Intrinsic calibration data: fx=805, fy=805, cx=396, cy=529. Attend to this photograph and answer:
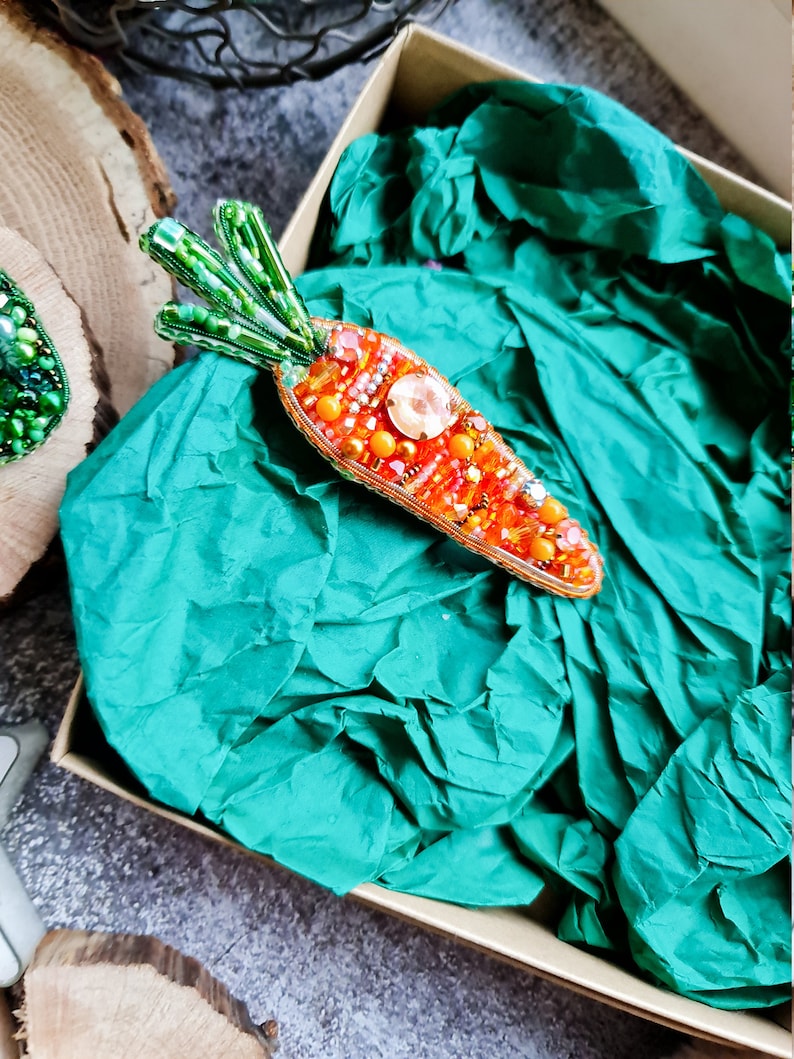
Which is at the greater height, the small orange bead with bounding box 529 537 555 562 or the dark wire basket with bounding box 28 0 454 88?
the dark wire basket with bounding box 28 0 454 88

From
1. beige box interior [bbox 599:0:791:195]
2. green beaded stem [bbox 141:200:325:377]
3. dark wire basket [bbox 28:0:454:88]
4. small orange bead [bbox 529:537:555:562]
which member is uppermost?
beige box interior [bbox 599:0:791:195]

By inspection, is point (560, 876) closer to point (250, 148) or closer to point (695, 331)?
point (695, 331)

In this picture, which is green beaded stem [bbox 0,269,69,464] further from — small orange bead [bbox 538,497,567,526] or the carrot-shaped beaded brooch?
small orange bead [bbox 538,497,567,526]

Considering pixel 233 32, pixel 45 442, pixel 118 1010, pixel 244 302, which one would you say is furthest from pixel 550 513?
pixel 233 32

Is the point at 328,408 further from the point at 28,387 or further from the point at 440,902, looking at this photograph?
the point at 440,902

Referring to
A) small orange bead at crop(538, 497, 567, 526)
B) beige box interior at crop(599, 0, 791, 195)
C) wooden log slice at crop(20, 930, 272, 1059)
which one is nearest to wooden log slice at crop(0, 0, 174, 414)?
small orange bead at crop(538, 497, 567, 526)

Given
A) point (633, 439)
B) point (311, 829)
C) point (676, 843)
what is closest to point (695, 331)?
point (633, 439)

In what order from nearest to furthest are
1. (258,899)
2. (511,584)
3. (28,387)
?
(28,387), (511,584), (258,899)

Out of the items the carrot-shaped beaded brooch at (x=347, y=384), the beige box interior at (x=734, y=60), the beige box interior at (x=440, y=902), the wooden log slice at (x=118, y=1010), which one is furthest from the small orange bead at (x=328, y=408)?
the beige box interior at (x=734, y=60)

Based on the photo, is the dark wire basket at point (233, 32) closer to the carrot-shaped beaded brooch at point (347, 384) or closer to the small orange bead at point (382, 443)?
the carrot-shaped beaded brooch at point (347, 384)
